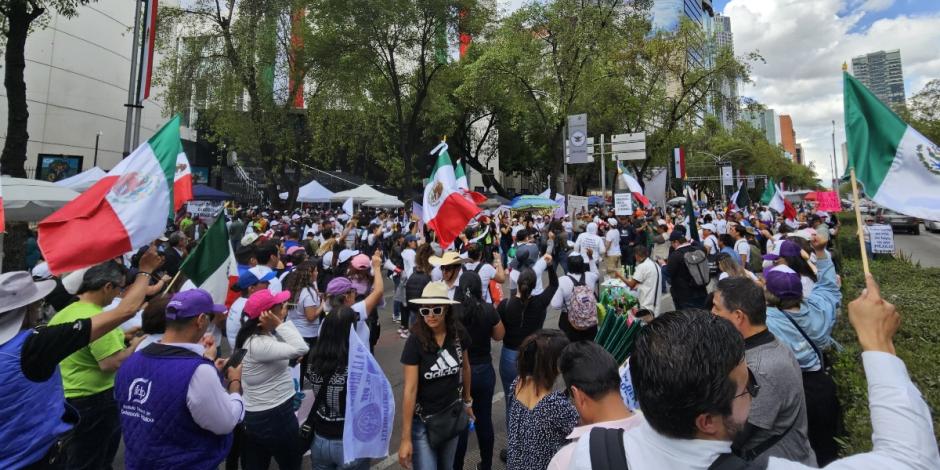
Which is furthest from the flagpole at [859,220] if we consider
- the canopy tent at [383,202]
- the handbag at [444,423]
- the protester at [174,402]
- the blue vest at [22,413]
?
the canopy tent at [383,202]

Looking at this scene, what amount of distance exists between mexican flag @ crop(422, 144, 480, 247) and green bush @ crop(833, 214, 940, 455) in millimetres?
4183

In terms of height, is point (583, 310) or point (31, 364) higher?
point (583, 310)

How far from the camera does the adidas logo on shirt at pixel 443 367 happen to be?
126 inches

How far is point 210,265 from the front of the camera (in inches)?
147

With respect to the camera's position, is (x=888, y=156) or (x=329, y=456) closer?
(x=888, y=156)

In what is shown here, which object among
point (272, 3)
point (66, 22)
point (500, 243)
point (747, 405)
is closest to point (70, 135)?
point (66, 22)

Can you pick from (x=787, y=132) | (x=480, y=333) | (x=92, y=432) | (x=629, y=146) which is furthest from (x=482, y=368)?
(x=787, y=132)

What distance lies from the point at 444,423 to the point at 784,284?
97.7 inches

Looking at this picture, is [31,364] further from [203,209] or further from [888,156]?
[203,209]

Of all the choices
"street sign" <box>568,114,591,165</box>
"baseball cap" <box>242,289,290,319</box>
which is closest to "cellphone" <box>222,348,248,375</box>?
"baseball cap" <box>242,289,290,319</box>

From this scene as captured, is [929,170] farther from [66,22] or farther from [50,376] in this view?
[66,22]

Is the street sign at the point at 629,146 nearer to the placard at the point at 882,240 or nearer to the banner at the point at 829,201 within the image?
the banner at the point at 829,201

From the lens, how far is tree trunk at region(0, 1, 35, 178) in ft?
31.4

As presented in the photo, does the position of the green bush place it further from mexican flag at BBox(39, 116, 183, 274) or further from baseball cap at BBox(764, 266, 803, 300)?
mexican flag at BBox(39, 116, 183, 274)
